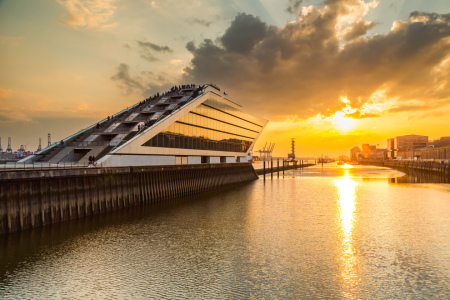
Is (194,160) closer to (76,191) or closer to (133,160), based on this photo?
(133,160)

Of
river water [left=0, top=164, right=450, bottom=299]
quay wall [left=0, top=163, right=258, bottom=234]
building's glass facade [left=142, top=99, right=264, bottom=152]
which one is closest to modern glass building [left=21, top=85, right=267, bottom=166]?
building's glass facade [left=142, top=99, right=264, bottom=152]

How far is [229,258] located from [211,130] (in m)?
60.8

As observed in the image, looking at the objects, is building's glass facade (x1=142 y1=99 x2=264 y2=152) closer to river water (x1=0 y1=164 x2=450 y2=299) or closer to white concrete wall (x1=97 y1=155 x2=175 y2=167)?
white concrete wall (x1=97 y1=155 x2=175 y2=167)

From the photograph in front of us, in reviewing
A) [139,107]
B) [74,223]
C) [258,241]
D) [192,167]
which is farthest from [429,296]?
[139,107]

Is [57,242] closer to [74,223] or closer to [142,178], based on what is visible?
[74,223]

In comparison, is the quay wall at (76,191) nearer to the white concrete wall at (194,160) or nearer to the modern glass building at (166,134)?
the modern glass building at (166,134)

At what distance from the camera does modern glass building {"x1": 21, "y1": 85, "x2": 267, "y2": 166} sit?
53.9 m

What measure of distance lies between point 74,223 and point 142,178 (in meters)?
16.0

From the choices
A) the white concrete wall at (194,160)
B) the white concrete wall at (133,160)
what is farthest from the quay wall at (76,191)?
the white concrete wall at (194,160)

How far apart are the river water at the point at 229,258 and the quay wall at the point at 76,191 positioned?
62.9 inches

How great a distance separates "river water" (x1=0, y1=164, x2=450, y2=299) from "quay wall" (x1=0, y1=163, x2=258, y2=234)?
1.60 metres

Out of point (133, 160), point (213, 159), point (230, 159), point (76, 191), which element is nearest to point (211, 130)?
point (213, 159)

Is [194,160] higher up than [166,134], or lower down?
lower down

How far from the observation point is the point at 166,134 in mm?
62875
